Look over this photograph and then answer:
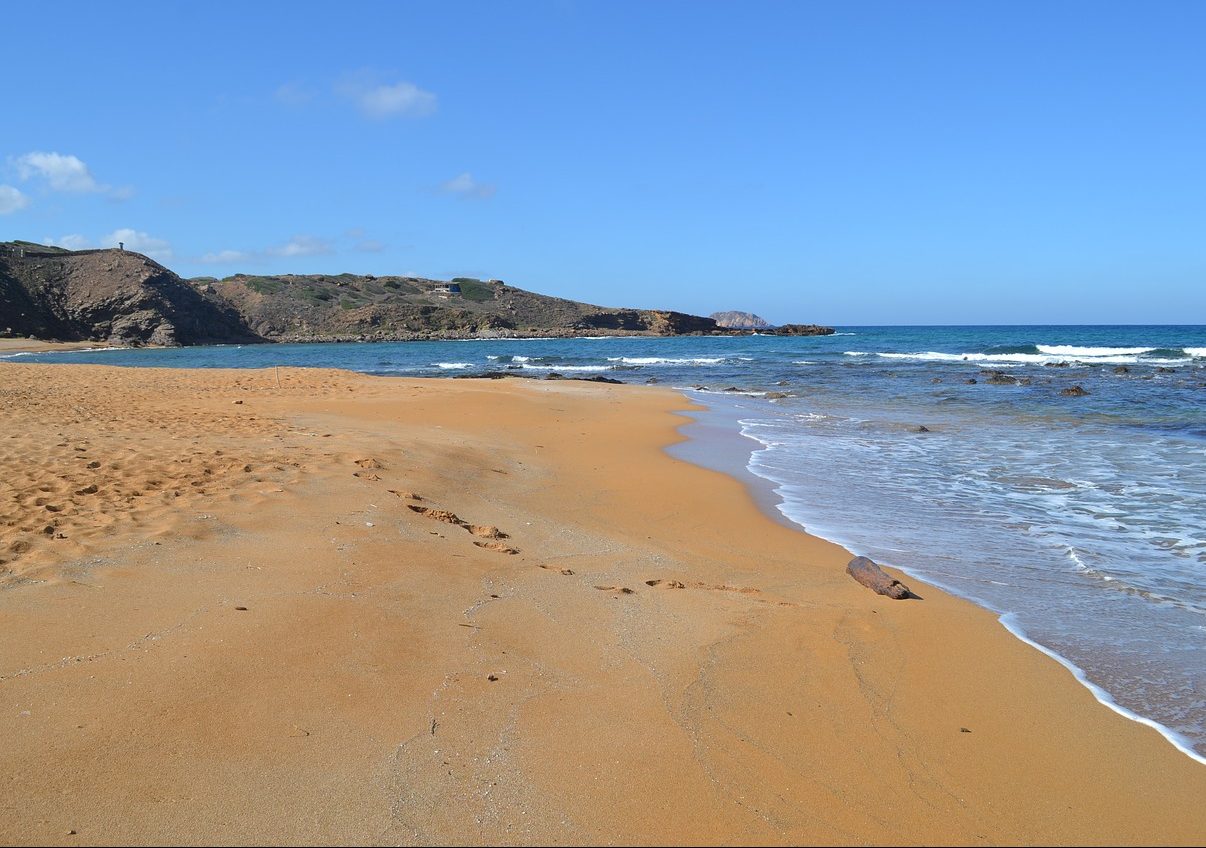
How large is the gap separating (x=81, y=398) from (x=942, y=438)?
14948 millimetres

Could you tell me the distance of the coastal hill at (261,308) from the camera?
6638 centimetres

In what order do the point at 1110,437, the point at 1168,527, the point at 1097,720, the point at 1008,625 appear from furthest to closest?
the point at 1110,437 < the point at 1168,527 < the point at 1008,625 < the point at 1097,720

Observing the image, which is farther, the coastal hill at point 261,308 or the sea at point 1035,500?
the coastal hill at point 261,308

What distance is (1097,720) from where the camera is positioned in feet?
11.9

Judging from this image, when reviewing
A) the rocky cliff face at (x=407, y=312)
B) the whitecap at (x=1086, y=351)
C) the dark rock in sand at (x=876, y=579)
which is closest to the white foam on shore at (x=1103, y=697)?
the dark rock in sand at (x=876, y=579)

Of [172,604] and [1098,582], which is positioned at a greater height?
[172,604]

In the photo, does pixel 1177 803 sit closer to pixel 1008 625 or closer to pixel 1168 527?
pixel 1008 625

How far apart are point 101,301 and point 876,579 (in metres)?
77.6

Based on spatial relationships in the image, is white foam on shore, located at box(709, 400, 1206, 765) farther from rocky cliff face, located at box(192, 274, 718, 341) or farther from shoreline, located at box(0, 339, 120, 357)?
rocky cliff face, located at box(192, 274, 718, 341)

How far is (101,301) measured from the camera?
67.8 metres

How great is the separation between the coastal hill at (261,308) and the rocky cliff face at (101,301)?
9 cm

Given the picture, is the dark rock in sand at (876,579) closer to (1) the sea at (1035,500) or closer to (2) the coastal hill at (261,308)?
(1) the sea at (1035,500)

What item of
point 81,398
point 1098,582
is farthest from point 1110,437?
point 81,398

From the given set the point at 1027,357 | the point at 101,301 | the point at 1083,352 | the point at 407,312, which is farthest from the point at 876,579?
the point at 407,312
